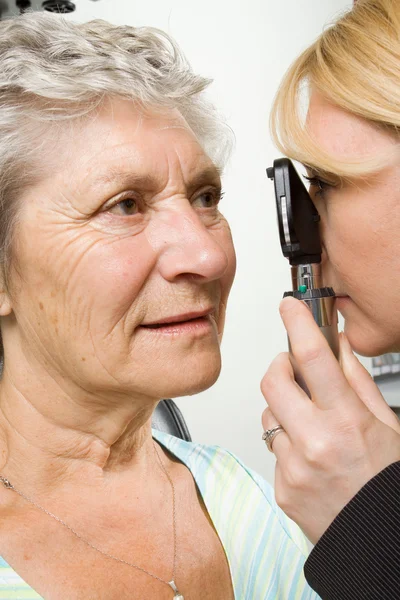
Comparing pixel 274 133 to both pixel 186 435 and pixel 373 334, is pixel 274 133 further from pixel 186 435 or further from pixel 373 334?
pixel 186 435

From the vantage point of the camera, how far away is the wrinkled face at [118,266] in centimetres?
117

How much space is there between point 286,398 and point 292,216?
31 cm

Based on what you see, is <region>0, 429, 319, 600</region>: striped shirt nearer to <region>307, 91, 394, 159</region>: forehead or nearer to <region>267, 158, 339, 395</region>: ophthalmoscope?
<region>267, 158, 339, 395</region>: ophthalmoscope

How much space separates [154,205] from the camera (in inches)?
48.7

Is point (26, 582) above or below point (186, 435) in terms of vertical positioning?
above

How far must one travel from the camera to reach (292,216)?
48.6 inches

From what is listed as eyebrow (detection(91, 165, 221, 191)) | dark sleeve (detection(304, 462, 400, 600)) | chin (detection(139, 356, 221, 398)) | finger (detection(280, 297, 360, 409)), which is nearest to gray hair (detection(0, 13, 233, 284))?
eyebrow (detection(91, 165, 221, 191))

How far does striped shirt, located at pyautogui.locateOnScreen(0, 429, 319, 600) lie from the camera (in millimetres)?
1386

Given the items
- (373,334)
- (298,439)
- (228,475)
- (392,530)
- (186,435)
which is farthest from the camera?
(186,435)

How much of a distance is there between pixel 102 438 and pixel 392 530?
1.75 ft

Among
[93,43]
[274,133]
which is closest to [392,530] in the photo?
[274,133]

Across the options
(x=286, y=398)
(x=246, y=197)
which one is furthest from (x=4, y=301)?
(x=246, y=197)

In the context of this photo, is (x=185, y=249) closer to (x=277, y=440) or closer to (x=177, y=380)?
(x=177, y=380)

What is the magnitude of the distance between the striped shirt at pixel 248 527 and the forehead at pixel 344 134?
0.68 metres
